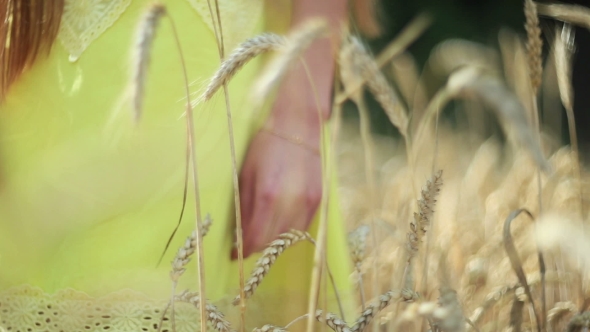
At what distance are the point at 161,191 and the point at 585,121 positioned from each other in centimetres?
367

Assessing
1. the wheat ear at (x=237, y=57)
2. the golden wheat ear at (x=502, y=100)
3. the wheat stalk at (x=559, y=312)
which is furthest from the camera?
the wheat stalk at (x=559, y=312)

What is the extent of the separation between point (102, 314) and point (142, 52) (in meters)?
0.37

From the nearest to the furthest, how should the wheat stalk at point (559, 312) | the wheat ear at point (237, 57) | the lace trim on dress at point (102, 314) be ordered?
the wheat ear at point (237, 57) < the lace trim on dress at point (102, 314) < the wheat stalk at point (559, 312)

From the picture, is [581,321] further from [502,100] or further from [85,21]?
[85,21]

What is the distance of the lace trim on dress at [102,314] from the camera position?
0.73 m

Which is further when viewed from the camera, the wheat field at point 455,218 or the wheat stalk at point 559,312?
the wheat stalk at point 559,312

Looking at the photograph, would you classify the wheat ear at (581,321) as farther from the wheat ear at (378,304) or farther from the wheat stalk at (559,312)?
the wheat ear at (378,304)

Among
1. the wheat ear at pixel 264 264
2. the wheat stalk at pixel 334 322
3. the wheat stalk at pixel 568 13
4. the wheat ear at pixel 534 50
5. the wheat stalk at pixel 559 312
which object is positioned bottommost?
the wheat stalk at pixel 559 312

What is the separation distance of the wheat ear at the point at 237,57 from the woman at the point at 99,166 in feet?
0.49

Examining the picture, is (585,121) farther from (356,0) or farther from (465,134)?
(356,0)

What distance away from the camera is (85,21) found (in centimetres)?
76

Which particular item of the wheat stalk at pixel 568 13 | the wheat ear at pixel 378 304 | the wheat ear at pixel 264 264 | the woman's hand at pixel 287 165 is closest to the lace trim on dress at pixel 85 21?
the woman's hand at pixel 287 165

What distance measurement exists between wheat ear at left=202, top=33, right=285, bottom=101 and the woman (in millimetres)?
148

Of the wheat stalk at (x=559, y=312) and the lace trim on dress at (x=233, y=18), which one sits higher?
the lace trim on dress at (x=233, y=18)
